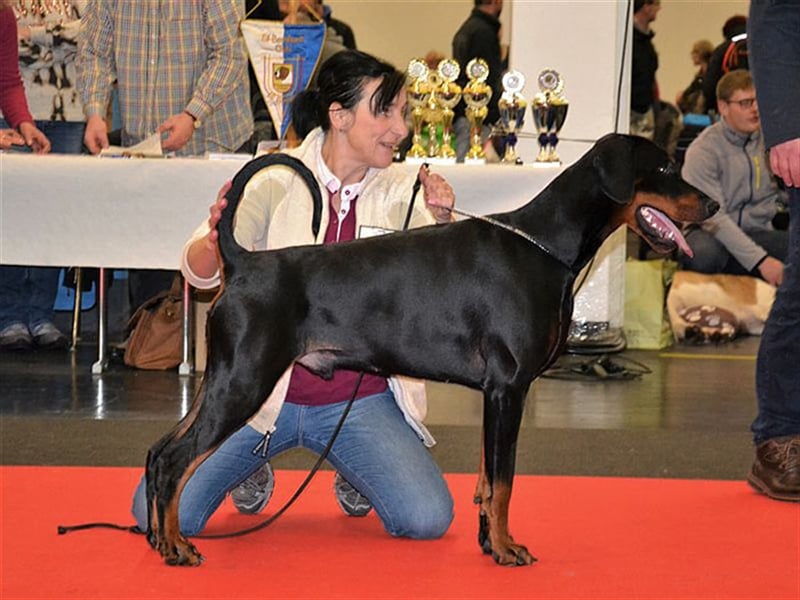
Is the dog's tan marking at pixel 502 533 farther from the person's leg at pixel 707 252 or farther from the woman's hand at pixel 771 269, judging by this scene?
the person's leg at pixel 707 252

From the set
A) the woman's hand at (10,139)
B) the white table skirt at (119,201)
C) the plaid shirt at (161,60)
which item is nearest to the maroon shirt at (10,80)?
the woman's hand at (10,139)

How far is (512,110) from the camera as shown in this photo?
5242 mm

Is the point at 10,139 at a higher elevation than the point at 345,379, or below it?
higher

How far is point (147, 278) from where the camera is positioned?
19.0ft

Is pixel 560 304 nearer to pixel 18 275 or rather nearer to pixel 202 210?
pixel 202 210

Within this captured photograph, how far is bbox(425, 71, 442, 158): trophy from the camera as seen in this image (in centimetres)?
527

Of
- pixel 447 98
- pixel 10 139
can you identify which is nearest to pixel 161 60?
pixel 10 139

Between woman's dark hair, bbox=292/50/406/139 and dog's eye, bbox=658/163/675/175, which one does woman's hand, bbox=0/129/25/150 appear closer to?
woman's dark hair, bbox=292/50/406/139

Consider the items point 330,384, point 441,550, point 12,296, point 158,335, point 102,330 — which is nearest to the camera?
point 441,550

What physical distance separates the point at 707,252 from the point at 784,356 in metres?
3.18

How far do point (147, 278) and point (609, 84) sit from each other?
2.29m

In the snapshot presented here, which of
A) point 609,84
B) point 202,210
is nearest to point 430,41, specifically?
point 609,84

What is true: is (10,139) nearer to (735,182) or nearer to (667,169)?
(667,169)

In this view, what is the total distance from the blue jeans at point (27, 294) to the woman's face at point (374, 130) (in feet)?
10.4
